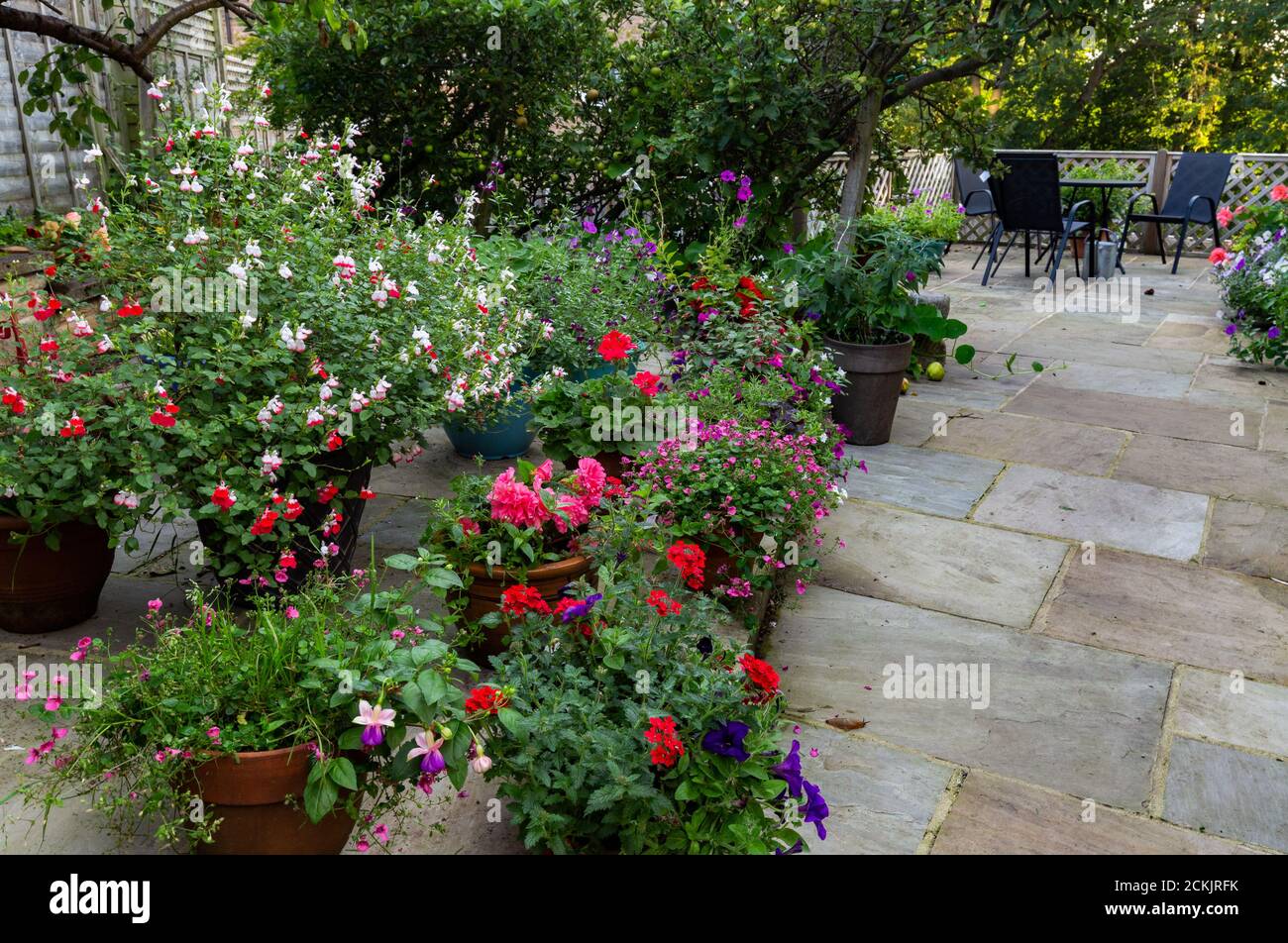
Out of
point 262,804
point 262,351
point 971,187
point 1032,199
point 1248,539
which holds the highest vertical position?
point 971,187

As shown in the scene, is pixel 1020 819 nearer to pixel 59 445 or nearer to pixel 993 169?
pixel 59 445

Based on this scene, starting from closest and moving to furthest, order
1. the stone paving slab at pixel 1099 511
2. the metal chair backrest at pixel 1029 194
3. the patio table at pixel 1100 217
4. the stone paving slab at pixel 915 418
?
the stone paving slab at pixel 1099 511 → the stone paving slab at pixel 915 418 → the metal chair backrest at pixel 1029 194 → the patio table at pixel 1100 217

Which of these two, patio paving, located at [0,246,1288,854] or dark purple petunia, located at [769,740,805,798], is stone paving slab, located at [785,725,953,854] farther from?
dark purple petunia, located at [769,740,805,798]

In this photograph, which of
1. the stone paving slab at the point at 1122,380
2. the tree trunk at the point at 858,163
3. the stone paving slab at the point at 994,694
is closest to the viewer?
the stone paving slab at the point at 994,694

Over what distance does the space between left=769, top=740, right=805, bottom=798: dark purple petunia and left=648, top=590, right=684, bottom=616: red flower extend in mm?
341

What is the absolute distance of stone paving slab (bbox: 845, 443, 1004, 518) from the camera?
3.68 metres

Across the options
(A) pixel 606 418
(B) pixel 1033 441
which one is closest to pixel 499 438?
(A) pixel 606 418

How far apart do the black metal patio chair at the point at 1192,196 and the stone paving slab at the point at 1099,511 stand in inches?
210

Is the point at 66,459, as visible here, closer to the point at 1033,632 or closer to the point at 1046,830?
the point at 1046,830

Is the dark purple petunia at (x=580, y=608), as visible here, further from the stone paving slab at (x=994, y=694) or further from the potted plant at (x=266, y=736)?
the stone paving slab at (x=994, y=694)

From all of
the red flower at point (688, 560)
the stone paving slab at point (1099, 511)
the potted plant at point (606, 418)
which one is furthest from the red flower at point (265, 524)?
the stone paving slab at point (1099, 511)

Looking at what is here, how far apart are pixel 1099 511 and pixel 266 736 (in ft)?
9.84

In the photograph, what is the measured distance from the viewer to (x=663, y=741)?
1624 millimetres

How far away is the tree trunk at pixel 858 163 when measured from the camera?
15.3 ft
